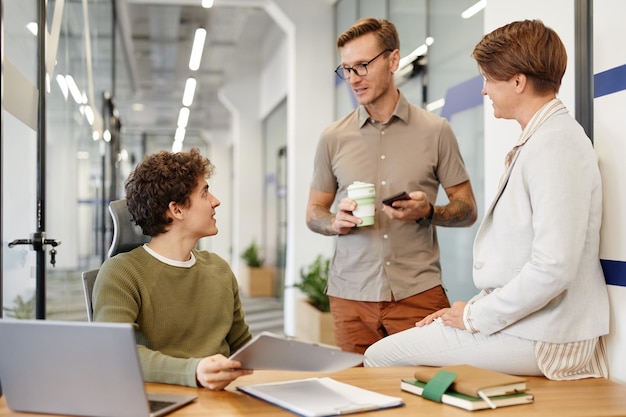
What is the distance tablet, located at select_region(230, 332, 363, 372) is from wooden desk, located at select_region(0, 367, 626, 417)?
0.34ft

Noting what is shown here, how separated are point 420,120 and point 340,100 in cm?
506

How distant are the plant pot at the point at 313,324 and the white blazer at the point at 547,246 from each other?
4203mm

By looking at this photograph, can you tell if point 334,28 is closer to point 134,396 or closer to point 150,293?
point 150,293

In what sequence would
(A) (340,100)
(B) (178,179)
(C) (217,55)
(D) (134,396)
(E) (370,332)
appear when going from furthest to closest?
(C) (217,55) → (A) (340,100) → (E) (370,332) → (B) (178,179) → (D) (134,396)

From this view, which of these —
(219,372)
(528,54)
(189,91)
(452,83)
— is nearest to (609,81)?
(528,54)

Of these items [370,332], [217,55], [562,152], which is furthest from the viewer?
[217,55]

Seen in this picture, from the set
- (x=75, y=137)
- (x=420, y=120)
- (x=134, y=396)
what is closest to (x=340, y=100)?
(x=75, y=137)

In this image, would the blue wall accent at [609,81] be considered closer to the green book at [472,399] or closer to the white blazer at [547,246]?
the white blazer at [547,246]

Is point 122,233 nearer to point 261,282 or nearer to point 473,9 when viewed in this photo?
point 473,9

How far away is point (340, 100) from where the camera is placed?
8031mm

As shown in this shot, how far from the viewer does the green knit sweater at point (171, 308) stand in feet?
6.37

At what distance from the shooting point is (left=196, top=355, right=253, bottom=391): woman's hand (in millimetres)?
1752

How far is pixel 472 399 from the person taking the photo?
1.69 meters

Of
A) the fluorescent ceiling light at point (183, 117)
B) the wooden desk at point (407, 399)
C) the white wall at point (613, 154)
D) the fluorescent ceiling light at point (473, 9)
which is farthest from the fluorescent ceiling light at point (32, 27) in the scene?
the fluorescent ceiling light at point (183, 117)
